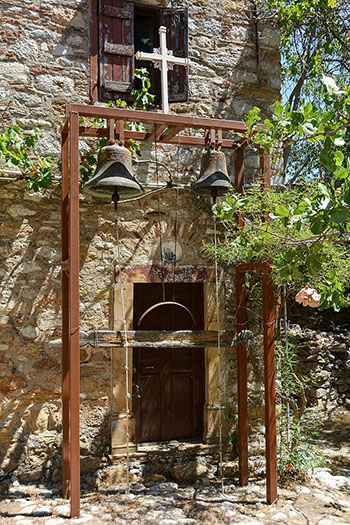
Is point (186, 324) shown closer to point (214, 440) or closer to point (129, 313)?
point (129, 313)

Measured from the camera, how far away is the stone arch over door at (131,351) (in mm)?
4766

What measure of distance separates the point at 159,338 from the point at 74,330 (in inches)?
31.7

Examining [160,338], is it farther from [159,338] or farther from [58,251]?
[58,251]

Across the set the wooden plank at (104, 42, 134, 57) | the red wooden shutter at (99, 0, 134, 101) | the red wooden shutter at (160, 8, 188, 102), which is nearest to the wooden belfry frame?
the red wooden shutter at (99, 0, 134, 101)

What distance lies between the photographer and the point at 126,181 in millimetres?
3889

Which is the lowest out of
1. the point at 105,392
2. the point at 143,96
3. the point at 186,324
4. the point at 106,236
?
the point at 105,392

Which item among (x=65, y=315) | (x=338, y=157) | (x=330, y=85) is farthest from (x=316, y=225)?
(x=65, y=315)

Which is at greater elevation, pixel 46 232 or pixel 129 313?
pixel 46 232

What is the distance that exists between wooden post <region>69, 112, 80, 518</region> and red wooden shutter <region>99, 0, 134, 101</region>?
3.84 ft

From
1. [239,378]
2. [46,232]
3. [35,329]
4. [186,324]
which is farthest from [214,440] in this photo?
[46,232]

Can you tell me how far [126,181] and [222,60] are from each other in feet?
7.55

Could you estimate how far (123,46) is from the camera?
16.5 feet

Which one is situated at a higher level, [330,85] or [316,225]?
[330,85]

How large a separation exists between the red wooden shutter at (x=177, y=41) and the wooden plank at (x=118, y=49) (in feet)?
1.35
